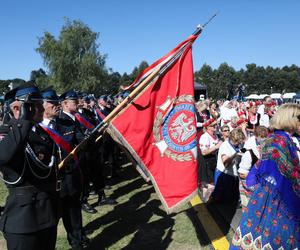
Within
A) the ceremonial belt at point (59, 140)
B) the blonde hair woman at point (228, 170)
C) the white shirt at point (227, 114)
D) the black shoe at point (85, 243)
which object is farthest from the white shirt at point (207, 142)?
the white shirt at point (227, 114)

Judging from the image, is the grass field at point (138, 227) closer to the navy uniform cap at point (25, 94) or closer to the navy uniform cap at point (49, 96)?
the navy uniform cap at point (49, 96)

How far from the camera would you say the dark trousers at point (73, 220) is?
15.5 feet

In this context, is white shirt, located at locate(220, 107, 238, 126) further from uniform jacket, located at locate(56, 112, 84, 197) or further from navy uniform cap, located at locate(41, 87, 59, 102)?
navy uniform cap, located at locate(41, 87, 59, 102)

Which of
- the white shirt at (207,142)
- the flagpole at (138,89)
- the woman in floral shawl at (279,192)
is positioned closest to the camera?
the woman in floral shawl at (279,192)

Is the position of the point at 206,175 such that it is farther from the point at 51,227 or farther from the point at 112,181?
the point at 51,227

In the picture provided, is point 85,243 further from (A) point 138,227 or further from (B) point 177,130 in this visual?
(B) point 177,130

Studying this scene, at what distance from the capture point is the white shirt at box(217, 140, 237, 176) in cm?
621

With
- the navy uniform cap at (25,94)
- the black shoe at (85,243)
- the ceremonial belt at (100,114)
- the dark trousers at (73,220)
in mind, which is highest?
the navy uniform cap at (25,94)

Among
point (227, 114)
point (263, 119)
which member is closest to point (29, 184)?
point (227, 114)

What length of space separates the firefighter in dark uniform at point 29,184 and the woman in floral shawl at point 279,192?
6.43ft

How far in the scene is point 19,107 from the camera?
303 centimetres

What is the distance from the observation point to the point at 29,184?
10.1ft

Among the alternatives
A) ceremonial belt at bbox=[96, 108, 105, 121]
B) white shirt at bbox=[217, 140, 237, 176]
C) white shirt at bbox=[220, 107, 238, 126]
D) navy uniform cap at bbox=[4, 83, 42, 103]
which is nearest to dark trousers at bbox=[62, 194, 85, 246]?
navy uniform cap at bbox=[4, 83, 42, 103]

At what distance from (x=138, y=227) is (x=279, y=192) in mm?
2895
